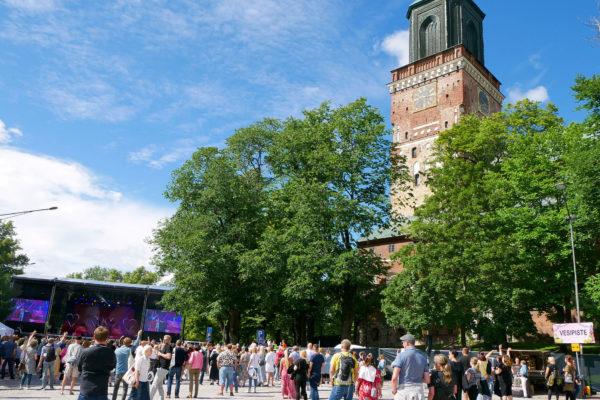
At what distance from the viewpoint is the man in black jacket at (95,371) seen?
22.4ft

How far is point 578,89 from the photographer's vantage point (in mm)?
26156

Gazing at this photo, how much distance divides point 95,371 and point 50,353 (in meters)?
12.1

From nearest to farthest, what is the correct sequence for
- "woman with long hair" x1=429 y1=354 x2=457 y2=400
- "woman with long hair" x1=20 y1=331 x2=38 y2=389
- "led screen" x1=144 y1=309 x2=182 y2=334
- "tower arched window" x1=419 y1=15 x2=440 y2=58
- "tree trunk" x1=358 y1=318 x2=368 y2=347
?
"woman with long hair" x1=429 y1=354 x2=457 y2=400
"woman with long hair" x1=20 y1=331 x2=38 y2=389
"led screen" x1=144 y1=309 x2=182 y2=334
"tree trunk" x1=358 y1=318 x2=368 y2=347
"tower arched window" x1=419 y1=15 x2=440 y2=58

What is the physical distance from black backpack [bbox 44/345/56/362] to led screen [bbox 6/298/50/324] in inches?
1109

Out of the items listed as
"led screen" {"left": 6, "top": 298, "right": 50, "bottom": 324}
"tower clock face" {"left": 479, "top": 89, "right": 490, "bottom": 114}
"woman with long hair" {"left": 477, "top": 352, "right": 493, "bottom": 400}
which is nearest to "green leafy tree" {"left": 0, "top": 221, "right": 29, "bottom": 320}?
"led screen" {"left": 6, "top": 298, "right": 50, "bottom": 324}

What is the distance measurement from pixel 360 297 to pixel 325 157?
9.48 meters

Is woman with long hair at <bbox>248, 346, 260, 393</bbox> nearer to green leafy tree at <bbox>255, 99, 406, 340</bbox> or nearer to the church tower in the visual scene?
green leafy tree at <bbox>255, 99, 406, 340</bbox>

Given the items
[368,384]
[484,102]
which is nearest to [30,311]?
[368,384]

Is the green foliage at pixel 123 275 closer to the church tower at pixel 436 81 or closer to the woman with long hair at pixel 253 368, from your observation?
the church tower at pixel 436 81

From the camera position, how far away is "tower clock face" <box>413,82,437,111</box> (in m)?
58.5

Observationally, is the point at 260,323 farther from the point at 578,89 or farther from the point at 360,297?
the point at 578,89

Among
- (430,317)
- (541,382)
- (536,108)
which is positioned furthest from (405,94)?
(541,382)

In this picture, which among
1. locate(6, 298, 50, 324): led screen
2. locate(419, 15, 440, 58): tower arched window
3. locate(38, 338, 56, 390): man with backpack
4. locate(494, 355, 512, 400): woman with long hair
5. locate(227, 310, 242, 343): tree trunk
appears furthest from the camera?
locate(419, 15, 440, 58): tower arched window

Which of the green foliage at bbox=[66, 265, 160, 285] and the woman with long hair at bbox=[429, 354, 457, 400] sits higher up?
the green foliage at bbox=[66, 265, 160, 285]
